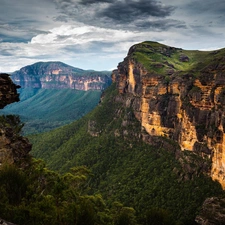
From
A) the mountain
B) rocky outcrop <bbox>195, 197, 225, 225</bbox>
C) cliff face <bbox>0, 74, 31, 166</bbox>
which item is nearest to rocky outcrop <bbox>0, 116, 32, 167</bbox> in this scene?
cliff face <bbox>0, 74, 31, 166</bbox>

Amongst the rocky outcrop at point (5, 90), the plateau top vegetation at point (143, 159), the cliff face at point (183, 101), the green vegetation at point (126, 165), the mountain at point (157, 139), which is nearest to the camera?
the plateau top vegetation at point (143, 159)

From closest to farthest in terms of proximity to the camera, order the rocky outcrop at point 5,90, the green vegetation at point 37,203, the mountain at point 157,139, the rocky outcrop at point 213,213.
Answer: the green vegetation at point 37,203 → the rocky outcrop at point 5,90 → the rocky outcrop at point 213,213 → the mountain at point 157,139

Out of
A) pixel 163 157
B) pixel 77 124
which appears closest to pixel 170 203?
pixel 163 157

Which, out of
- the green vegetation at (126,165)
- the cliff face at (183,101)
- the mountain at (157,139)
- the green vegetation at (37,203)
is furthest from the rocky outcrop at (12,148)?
the cliff face at (183,101)

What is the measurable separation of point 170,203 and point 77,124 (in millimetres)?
79870

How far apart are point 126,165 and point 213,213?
40.6 meters

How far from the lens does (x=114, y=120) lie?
4318 inches

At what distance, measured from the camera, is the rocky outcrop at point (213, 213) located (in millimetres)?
45625

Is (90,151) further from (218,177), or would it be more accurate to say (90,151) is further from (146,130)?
(218,177)

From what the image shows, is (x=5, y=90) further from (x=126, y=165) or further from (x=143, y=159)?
(x=126, y=165)

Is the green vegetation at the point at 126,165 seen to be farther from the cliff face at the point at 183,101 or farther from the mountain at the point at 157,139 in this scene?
the cliff face at the point at 183,101

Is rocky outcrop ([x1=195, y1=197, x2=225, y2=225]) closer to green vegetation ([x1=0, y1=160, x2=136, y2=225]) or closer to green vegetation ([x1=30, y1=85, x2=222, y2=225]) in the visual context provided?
green vegetation ([x1=30, y1=85, x2=222, y2=225])

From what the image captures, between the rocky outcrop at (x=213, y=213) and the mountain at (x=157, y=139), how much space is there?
488cm

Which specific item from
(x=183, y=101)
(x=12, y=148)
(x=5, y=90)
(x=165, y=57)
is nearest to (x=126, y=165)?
(x=183, y=101)
